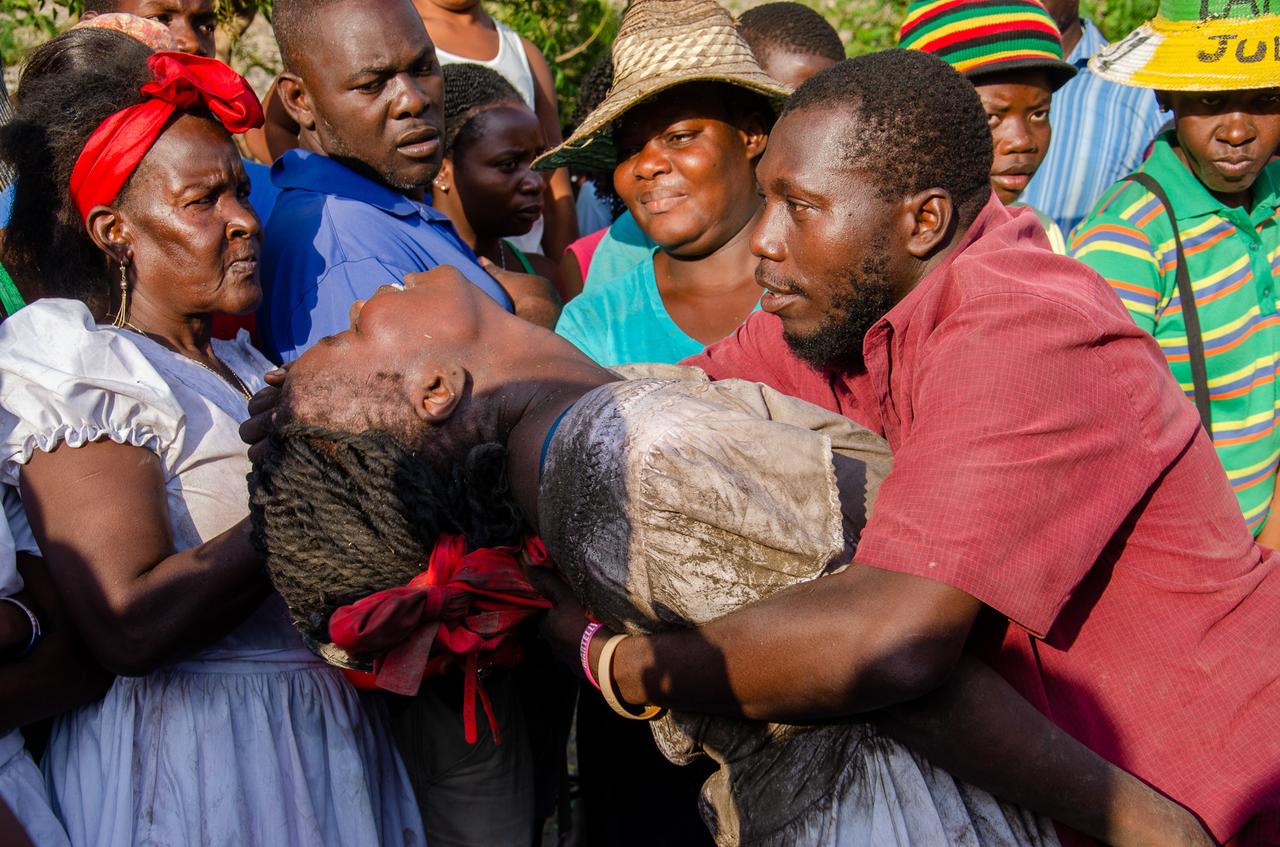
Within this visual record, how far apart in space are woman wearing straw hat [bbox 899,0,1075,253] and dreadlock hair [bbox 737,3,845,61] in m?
0.41

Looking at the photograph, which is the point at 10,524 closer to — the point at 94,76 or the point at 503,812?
the point at 94,76

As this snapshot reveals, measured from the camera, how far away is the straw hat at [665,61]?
327 cm

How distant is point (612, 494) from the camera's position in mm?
1729

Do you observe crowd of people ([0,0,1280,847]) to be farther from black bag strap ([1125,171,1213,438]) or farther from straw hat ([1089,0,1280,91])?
straw hat ([1089,0,1280,91])

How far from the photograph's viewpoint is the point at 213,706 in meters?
2.36

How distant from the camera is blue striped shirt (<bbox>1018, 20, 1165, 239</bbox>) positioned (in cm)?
477

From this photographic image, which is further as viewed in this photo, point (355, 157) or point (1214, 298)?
point (1214, 298)

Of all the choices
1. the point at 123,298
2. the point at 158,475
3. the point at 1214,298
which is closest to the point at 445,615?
the point at 158,475

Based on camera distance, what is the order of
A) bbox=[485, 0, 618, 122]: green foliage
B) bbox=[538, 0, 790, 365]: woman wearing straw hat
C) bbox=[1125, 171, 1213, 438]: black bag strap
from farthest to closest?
bbox=[485, 0, 618, 122]: green foliage → bbox=[1125, 171, 1213, 438]: black bag strap → bbox=[538, 0, 790, 365]: woman wearing straw hat

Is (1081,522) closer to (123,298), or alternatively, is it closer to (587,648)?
(587,648)

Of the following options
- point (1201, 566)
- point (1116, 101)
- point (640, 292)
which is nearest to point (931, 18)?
point (1116, 101)

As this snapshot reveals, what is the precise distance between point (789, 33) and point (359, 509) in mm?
2926

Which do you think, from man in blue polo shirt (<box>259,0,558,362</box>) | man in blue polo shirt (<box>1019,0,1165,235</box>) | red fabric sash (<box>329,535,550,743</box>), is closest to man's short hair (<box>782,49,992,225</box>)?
red fabric sash (<box>329,535,550,743</box>)

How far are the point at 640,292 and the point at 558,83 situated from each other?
11.5 feet
